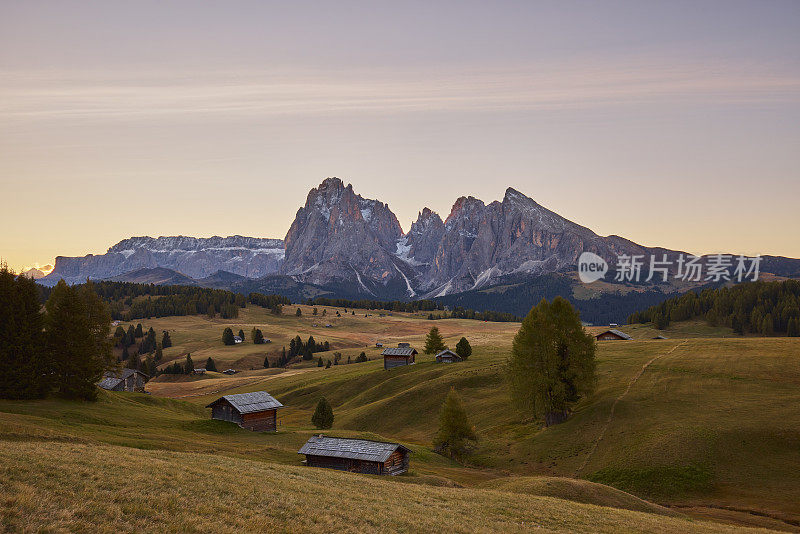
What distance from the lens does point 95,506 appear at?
683 inches

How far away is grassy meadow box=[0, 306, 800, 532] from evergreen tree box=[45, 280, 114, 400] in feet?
9.53

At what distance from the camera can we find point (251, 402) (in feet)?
219

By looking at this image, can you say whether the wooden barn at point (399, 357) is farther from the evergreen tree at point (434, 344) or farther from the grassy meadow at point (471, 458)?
the evergreen tree at point (434, 344)

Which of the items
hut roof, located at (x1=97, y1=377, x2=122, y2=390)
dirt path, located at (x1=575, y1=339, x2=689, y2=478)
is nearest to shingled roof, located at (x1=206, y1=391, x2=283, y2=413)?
dirt path, located at (x1=575, y1=339, x2=689, y2=478)

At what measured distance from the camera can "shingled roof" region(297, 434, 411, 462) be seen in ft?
149

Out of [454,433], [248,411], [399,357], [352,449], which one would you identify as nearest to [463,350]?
[399,357]

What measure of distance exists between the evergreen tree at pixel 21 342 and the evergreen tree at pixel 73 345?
3.69 ft

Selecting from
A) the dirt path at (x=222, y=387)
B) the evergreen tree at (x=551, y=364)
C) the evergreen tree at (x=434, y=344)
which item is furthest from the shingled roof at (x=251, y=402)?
the evergreen tree at (x=434, y=344)

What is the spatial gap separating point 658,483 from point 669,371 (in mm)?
31875

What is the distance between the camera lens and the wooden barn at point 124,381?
95812 mm

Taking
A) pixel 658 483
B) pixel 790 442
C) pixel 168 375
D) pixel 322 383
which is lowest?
pixel 168 375

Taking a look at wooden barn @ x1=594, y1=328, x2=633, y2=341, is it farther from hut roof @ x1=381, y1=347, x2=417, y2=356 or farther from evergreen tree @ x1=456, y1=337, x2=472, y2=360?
hut roof @ x1=381, y1=347, x2=417, y2=356

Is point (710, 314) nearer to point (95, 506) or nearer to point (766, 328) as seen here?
point (766, 328)

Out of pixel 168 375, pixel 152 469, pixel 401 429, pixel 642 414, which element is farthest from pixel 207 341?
pixel 152 469
